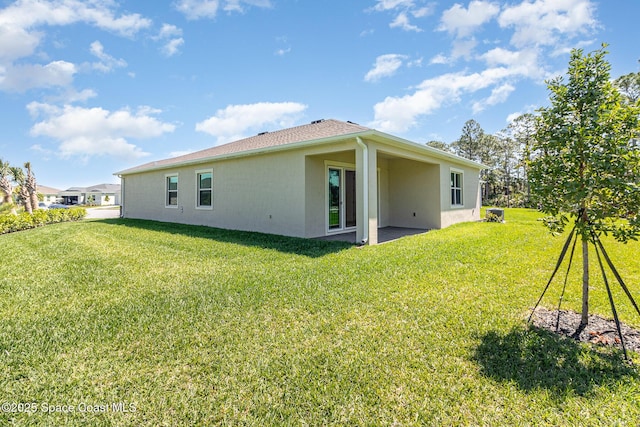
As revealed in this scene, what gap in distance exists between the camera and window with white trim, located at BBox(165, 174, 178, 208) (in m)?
14.2

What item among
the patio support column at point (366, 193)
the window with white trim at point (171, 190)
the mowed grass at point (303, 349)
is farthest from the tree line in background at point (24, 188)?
the patio support column at point (366, 193)

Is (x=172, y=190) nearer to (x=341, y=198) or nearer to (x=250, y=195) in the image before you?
(x=250, y=195)

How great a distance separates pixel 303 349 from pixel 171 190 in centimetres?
1379

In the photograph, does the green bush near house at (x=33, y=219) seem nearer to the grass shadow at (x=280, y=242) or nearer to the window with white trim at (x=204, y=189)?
the window with white trim at (x=204, y=189)

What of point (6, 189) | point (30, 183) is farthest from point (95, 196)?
point (6, 189)

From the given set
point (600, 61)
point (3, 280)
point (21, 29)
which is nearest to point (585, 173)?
point (600, 61)

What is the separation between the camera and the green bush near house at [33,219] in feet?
44.7

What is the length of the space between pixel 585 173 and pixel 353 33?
9.25m

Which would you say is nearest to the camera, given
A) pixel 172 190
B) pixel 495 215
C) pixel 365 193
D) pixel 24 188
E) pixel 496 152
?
pixel 365 193

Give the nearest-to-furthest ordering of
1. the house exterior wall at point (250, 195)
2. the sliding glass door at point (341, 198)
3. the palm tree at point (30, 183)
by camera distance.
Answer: the house exterior wall at point (250, 195) < the sliding glass door at point (341, 198) < the palm tree at point (30, 183)

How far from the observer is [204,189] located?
12711mm

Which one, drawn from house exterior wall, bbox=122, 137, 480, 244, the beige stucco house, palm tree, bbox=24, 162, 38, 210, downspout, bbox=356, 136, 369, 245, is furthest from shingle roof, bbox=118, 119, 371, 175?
palm tree, bbox=24, 162, 38, 210

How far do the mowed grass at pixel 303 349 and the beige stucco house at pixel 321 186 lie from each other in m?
3.66

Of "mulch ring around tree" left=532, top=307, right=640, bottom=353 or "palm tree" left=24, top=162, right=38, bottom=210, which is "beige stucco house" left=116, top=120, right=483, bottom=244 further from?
"palm tree" left=24, top=162, right=38, bottom=210
